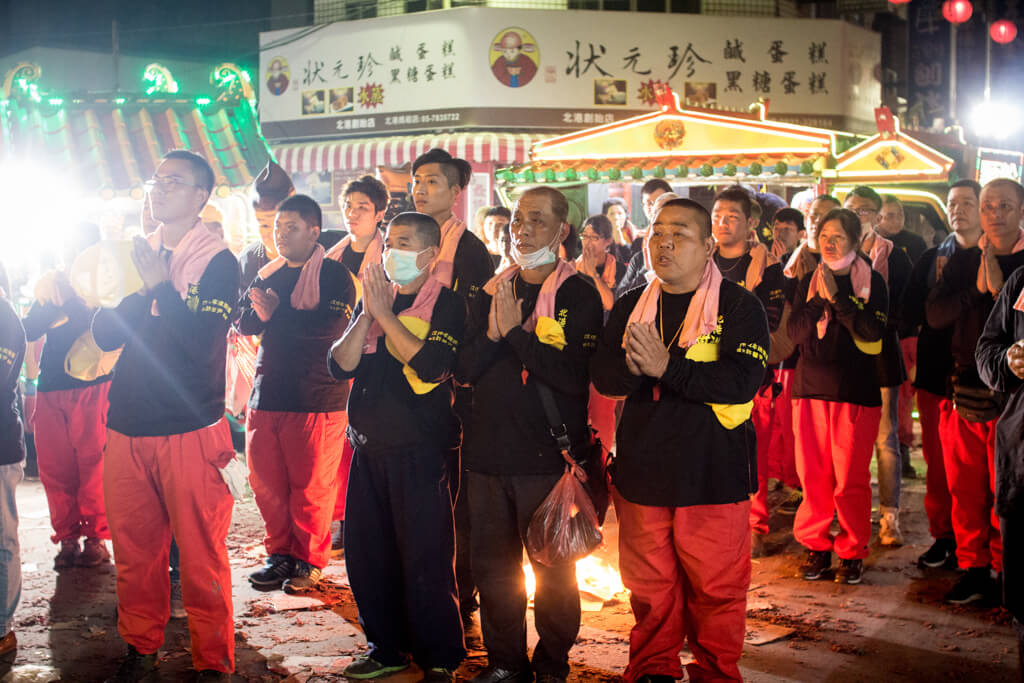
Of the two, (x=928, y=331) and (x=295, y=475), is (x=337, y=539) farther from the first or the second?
(x=928, y=331)

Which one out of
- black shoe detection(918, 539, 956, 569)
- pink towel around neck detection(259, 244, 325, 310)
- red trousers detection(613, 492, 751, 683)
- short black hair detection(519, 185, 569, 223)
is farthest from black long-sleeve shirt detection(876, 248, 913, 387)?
pink towel around neck detection(259, 244, 325, 310)

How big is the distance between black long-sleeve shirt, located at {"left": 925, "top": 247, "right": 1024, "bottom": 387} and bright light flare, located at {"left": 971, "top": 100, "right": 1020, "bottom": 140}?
18876 millimetres

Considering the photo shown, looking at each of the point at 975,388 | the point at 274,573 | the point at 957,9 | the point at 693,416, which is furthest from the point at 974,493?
the point at 957,9

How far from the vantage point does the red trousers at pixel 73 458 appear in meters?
6.28

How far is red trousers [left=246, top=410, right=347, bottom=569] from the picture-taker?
18.6 feet

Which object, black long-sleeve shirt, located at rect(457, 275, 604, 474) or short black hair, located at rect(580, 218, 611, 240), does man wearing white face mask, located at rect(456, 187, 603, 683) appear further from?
short black hair, located at rect(580, 218, 611, 240)

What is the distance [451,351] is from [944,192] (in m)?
12.7

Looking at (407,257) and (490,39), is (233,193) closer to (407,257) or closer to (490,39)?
(490,39)

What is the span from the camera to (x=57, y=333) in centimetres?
652

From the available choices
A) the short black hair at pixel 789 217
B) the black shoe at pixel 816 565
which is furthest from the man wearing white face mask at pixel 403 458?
the short black hair at pixel 789 217

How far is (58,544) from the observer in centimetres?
671

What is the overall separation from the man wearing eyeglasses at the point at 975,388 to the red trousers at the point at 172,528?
12.8 ft

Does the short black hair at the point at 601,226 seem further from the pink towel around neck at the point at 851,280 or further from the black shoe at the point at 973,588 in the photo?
the black shoe at the point at 973,588

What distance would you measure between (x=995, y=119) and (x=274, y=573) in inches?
905
